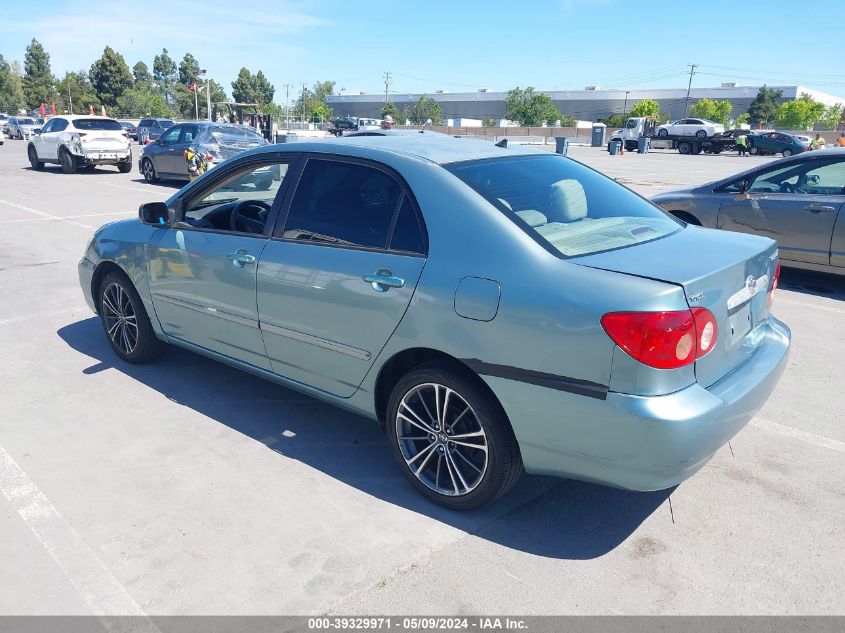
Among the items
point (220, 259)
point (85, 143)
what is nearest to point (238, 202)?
point (220, 259)

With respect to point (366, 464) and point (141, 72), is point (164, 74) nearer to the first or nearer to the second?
point (141, 72)

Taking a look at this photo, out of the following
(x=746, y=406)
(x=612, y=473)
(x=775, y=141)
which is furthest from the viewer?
(x=775, y=141)

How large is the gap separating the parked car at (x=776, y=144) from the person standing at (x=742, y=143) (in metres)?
0.58

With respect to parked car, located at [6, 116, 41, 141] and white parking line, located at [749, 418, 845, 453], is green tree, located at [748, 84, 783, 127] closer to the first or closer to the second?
parked car, located at [6, 116, 41, 141]

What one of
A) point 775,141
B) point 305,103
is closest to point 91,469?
point 775,141

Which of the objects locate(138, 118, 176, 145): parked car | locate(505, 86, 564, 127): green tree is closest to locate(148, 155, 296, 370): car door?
locate(138, 118, 176, 145): parked car

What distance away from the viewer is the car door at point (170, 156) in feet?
56.1

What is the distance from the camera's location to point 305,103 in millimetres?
149750

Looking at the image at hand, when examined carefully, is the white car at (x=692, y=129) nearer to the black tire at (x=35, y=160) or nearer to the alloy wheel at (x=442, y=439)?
the black tire at (x=35, y=160)

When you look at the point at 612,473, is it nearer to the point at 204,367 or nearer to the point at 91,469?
the point at 91,469

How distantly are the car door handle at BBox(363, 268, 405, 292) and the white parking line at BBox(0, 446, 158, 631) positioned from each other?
1.67 meters

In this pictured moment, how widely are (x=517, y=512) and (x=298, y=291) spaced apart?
1594mm

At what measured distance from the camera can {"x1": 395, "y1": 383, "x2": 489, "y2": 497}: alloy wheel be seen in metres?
3.14

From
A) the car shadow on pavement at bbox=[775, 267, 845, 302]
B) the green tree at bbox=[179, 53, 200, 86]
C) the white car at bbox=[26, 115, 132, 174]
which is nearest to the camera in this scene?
the car shadow on pavement at bbox=[775, 267, 845, 302]
